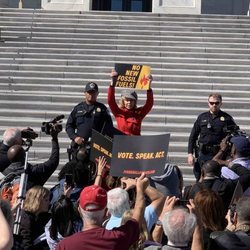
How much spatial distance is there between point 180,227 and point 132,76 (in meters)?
6.44

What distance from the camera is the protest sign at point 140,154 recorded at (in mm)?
6672

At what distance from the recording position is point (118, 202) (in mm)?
5590

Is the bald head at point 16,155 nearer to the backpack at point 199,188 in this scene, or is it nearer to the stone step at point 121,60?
the backpack at point 199,188

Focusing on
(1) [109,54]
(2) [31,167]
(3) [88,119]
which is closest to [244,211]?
(2) [31,167]

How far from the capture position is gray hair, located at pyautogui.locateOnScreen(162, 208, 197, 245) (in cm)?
497

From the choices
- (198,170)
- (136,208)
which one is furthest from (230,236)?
(198,170)

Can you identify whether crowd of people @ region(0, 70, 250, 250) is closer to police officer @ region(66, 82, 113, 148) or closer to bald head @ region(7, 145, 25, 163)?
bald head @ region(7, 145, 25, 163)

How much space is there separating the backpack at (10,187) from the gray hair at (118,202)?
1207mm

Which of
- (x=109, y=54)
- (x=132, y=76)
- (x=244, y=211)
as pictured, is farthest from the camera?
(x=109, y=54)

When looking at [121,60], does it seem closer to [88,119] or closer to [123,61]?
[123,61]

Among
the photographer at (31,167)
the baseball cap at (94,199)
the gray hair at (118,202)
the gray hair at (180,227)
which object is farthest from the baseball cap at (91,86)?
the gray hair at (180,227)

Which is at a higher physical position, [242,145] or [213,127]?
[242,145]

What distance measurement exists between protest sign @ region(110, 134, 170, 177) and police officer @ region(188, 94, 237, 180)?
421 cm

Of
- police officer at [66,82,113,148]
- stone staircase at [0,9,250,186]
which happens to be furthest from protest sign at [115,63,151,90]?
stone staircase at [0,9,250,186]
